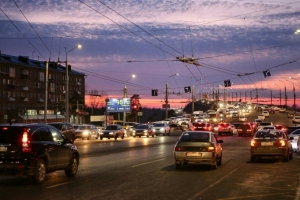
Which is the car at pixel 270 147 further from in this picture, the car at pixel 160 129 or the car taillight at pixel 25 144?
the car at pixel 160 129

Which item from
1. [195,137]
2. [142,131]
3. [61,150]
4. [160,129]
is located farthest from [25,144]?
[160,129]

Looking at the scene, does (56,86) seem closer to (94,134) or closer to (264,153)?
(94,134)

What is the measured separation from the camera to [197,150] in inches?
784

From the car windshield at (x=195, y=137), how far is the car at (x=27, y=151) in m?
6.44

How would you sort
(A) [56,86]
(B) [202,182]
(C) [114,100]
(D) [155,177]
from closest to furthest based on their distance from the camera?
(B) [202,182]
(D) [155,177]
(C) [114,100]
(A) [56,86]

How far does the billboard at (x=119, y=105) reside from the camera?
93438mm

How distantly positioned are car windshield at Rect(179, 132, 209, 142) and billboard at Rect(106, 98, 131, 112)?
7274cm

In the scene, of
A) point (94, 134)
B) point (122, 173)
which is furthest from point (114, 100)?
point (122, 173)

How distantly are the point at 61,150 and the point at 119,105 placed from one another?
78116 millimetres

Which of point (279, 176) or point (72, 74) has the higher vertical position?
point (72, 74)

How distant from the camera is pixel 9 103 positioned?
9888cm

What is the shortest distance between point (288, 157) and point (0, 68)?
80.1 m

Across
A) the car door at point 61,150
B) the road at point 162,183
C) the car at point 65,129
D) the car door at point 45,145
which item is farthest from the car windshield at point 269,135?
the car at point 65,129

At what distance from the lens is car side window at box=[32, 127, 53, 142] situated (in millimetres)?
14914
